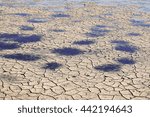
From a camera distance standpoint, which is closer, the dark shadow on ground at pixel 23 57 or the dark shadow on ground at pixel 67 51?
the dark shadow on ground at pixel 23 57

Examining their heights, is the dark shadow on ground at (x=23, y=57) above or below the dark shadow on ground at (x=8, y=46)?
below

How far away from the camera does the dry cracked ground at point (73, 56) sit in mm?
6348

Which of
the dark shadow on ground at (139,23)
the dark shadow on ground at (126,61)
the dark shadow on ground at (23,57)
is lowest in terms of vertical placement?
the dark shadow on ground at (126,61)

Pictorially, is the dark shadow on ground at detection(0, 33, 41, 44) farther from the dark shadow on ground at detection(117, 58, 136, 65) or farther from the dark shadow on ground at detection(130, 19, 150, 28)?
the dark shadow on ground at detection(130, 19, 150, 28)

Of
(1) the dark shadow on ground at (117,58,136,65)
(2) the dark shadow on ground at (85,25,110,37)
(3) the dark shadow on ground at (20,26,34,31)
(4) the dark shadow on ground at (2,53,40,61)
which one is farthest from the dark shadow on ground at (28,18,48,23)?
(1) the dark shadow on ground at (117,58,136,65)

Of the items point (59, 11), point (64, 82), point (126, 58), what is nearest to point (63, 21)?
point (59, 11)

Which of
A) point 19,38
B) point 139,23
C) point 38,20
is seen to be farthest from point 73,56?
point 139,23

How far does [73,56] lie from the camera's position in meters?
8.38

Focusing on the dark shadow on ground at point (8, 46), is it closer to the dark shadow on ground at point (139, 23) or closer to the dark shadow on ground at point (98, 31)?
the dark shadow on ground at point (98, 31)

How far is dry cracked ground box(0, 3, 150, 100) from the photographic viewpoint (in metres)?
6.35

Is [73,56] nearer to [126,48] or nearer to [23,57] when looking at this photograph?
[23,57]

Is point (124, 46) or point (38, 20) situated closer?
point (124, 46)

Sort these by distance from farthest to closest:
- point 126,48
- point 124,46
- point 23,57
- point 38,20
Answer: point 38,20 < point 124,46 < point 126,48 < point 23,57

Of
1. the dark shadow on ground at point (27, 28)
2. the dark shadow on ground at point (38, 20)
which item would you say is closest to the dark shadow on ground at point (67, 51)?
the dark shadow on ground at point (27, 28)
